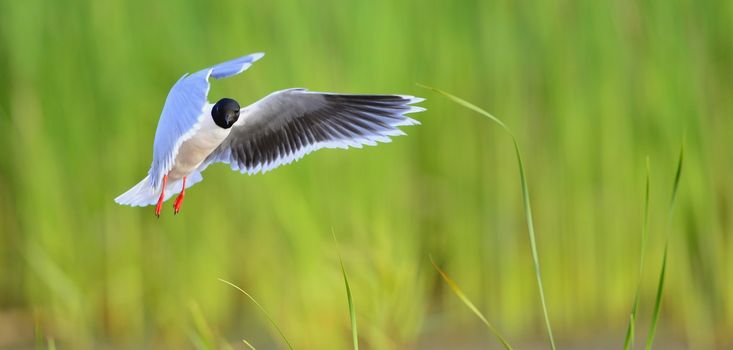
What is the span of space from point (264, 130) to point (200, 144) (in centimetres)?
32

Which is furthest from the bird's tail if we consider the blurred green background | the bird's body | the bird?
the blurred green background

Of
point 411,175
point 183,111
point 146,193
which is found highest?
point 183,111

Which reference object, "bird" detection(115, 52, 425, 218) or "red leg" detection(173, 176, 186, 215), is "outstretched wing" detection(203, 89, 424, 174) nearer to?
"bird" detection(115, 52, 425, 218)

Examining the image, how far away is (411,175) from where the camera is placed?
3342mm

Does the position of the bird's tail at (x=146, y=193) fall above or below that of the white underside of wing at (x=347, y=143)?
below

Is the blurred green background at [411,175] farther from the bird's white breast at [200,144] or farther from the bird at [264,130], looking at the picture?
the bird's white breast at [200,144]

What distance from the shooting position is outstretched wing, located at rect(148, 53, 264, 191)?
1138mm

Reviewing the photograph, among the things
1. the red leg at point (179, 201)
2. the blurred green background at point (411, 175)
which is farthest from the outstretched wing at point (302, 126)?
the blurred green background at point (411, 175)

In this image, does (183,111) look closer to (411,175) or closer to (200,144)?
(200,144)

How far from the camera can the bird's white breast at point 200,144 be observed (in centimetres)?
125

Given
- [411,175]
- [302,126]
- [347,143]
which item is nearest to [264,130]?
[302,126]

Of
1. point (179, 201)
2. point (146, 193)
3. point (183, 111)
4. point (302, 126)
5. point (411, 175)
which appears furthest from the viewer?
point (411, 175)

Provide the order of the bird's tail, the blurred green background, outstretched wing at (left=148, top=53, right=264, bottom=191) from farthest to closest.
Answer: the blurred green background
the bird's tail
outstretched wing at (left=148, top=53, right=264, bottom=191)

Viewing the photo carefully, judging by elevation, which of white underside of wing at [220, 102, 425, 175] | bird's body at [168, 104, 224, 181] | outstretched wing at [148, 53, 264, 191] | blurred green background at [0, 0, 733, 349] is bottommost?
blurred green background at [0, 0, 733, 349]
